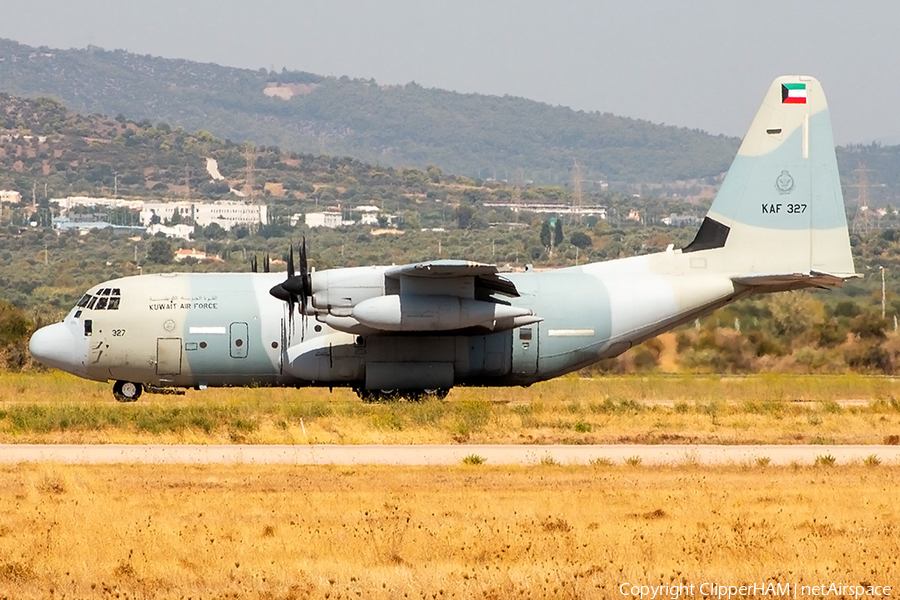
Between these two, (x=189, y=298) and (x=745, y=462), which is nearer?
(x=745, y=462)

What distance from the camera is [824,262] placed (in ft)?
109

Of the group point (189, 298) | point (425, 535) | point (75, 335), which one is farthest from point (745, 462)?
point (75, 335)

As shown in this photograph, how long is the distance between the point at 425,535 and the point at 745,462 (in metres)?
8.79

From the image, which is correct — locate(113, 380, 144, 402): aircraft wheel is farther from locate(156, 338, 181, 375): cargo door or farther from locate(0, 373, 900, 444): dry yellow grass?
locate(156, 338, 181, 375): cargo door

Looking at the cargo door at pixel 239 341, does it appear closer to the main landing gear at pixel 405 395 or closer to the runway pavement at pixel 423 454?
the main landing gear at pixel 405 395

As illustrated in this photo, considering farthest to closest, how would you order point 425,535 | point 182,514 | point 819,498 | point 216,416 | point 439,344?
point 439,344 < point 216,416 < point 819,498 < point 182,514 < point 425,535

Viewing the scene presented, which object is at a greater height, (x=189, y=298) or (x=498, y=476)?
(x=189, y=298)

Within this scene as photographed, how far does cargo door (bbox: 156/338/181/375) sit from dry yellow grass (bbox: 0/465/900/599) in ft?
32.3

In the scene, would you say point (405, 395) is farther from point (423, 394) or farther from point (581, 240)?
A: point (581, 240)

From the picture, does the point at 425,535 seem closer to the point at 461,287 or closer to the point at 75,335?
the point at 461,287

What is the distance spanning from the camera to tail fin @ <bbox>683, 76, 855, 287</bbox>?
109ft

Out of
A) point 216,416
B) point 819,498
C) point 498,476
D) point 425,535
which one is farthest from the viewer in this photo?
point 216,416
